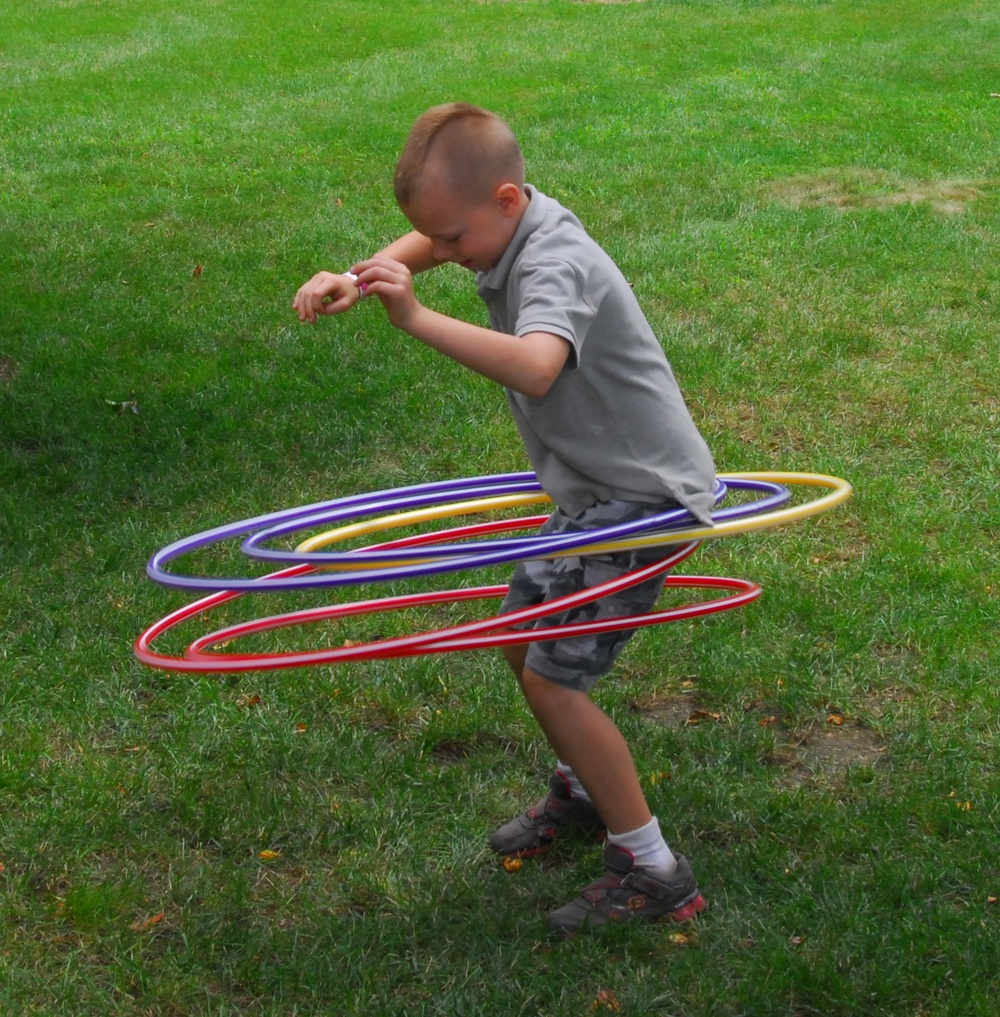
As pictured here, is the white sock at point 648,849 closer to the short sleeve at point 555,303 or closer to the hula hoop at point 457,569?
the hula hoop at point 457,569

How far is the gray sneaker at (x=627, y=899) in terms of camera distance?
124 inches

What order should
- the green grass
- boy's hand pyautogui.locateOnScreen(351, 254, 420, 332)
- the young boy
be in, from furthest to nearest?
1. the green grass
2. the young boy
3. boy's hand pyautogui.locateOnScreen(351, 254, 420, 332)

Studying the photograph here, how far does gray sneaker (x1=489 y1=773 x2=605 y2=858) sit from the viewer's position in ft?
11.4

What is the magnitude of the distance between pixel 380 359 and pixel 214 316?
115 cm

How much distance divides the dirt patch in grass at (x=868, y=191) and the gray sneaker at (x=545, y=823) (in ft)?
22.3

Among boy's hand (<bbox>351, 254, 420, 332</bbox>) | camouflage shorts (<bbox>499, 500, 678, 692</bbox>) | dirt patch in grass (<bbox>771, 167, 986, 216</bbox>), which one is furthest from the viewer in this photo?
dirt patch in grass (<bbox>771, 167, 986, 216</bbox>)

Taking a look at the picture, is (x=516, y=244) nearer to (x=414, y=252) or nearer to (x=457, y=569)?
(x=414, y=252)

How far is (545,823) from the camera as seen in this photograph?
11.5 ft

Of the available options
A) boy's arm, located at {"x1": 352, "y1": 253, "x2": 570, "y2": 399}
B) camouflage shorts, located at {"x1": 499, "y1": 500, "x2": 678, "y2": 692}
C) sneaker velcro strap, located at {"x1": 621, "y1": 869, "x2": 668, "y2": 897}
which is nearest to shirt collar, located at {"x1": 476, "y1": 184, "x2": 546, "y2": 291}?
boy's arm, located at {"x1": 352, "y1": 253, "x2": 570, "y2": 399}

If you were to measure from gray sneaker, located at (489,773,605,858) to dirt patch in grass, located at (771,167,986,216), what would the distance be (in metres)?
6.78

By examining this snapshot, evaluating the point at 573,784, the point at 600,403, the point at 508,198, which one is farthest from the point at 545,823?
the point at 508,198

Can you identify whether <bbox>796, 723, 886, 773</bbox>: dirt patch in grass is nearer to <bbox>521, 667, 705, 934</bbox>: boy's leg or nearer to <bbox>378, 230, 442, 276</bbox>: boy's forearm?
<bbox>521, 667, 705, 934</bbox>: boy's leg

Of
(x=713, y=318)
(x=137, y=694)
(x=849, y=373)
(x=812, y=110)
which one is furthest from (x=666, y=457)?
(x=812, y=110)

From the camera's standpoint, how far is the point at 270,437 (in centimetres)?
598
